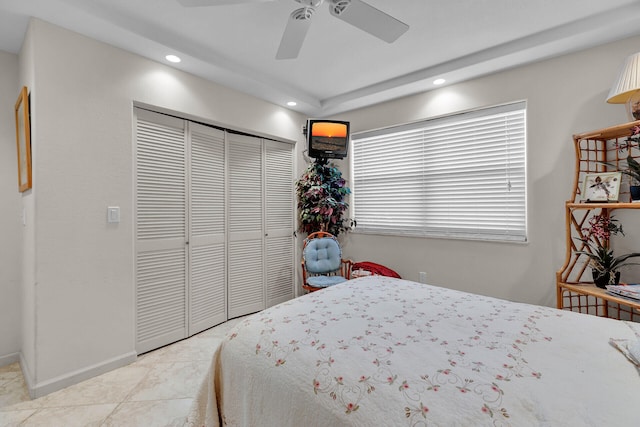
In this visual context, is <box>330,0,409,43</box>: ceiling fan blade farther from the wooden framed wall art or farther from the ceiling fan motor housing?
the wooden framed wall art

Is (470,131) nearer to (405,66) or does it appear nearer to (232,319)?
(405,66)

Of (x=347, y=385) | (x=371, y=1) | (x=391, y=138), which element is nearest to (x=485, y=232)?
(x=391, y=138)

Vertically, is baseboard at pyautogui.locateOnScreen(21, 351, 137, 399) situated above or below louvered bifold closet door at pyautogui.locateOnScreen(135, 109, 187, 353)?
below

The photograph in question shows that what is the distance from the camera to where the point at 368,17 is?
170cm

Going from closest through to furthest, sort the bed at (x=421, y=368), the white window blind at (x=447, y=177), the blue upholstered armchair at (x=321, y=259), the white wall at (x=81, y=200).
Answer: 1. the bed at (x=421, y=368)
2. the white wall at (x=81, y=200)
3. the white window blind at (x=447, y=177)
4. the blue upholstered armchair at (x=321, y=259)

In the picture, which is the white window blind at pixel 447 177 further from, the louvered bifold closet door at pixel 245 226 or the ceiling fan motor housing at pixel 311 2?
the ceiling fan motor housing at pixel 311 2

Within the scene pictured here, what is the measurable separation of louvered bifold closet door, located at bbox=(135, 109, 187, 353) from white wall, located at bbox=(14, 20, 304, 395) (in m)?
0.13

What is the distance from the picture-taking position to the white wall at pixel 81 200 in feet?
6.54

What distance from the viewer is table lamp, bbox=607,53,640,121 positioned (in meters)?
1.88

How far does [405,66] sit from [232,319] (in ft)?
10.6

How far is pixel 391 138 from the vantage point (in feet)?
11.7

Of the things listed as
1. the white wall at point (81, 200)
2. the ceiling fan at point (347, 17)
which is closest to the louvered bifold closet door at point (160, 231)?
the white wall at point (81, 200)

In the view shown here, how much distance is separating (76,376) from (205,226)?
1498 millimetres

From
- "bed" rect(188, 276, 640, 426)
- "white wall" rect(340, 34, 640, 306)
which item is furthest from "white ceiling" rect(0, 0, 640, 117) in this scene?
"bed" rect(188, 276, 640, 426)
